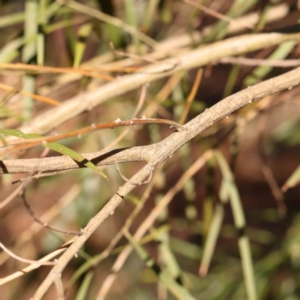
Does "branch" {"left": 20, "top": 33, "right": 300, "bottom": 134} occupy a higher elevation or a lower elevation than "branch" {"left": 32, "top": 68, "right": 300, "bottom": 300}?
higher

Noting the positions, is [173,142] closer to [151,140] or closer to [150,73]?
[150,73]

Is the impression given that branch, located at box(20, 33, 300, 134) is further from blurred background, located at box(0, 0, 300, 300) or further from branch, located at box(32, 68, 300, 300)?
branch, located at box(32, 68, 300, 300)

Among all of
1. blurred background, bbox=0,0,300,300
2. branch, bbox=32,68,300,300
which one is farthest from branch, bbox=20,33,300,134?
branch, bbox=32,68,300,300

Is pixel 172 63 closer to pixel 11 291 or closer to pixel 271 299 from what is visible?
pixel 11 291

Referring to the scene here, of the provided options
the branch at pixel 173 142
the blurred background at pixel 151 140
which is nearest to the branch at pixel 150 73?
the blurred background at pixel 151 140

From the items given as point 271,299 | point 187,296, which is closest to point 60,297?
point 187,296

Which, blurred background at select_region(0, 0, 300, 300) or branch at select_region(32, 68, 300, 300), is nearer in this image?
branch at select_region(32, 68, 300, 300)

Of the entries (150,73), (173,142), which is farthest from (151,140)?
(173,142)
